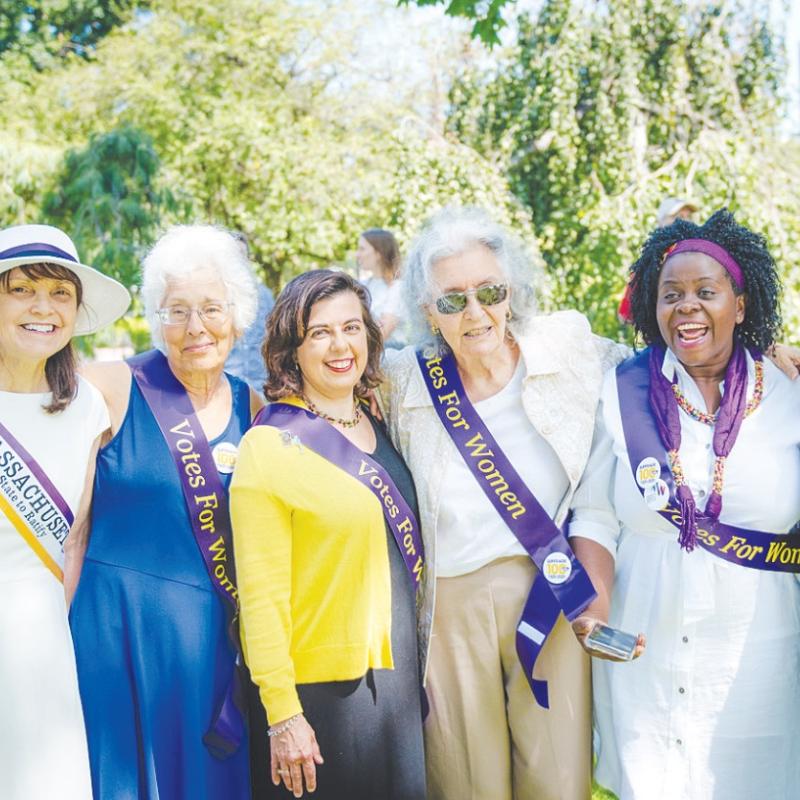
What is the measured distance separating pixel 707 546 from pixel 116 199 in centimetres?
882

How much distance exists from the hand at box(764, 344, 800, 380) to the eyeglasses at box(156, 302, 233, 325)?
170 centimetres

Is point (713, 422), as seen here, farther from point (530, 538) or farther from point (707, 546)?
point (530, 538)

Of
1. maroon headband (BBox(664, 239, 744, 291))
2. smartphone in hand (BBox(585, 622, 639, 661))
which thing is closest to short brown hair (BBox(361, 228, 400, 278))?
maroon headband (BBox(664, 239, 744, 291))

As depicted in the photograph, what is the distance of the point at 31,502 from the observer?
2283 mm

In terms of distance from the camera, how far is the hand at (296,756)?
7.52ft

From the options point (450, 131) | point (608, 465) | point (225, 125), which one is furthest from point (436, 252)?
point (225, 125)

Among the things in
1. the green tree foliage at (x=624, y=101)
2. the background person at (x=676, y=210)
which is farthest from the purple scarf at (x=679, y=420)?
the green tree foliage at (x=624, y=101)

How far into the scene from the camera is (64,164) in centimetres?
1030

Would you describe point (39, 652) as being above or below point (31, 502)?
below

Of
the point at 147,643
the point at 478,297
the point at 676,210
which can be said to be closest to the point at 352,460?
the point at 478,297

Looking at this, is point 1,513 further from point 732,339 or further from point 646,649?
point 732,339

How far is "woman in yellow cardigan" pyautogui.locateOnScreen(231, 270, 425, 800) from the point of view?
91.0 inches

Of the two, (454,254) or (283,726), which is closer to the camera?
(283,726)

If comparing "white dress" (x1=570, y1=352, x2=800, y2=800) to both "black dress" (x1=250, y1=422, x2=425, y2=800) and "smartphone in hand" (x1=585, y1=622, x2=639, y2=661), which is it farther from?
"black dress" (x1=250, y1=422, x2=425, y2=800)
